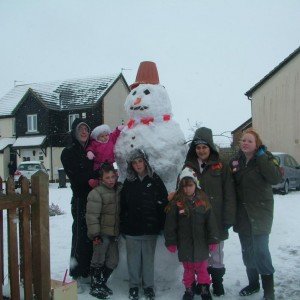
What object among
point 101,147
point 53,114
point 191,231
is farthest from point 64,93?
point 191,231

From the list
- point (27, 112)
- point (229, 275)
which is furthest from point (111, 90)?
point (229, 275)

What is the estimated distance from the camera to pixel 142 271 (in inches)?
168

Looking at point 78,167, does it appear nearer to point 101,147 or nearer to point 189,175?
point 101,147

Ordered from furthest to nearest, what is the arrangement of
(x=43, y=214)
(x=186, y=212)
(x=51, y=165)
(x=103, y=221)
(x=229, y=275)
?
(x=51, y=165)
(x=229, y=275)
(x=103, y=221)
(x=186, y=212)
(x=43, y=214)

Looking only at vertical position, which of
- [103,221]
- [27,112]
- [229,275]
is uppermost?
[27,112]

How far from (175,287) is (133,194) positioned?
3.93 ft

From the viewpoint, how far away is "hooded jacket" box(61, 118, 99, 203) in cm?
443

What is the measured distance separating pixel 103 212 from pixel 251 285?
1780 mm

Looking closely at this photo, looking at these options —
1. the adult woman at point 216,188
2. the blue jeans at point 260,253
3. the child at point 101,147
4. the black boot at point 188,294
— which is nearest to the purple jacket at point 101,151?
the child at point 101,147

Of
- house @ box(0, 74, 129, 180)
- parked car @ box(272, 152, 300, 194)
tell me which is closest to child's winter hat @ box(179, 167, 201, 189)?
parked car @ box(272, 152, 300, 194)

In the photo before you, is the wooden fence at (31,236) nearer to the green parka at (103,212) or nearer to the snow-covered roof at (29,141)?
the green parka at (103,212)

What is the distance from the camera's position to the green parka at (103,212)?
4.13 meters

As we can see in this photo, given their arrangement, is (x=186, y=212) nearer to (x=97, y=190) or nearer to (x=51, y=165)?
(x=97, y=190)

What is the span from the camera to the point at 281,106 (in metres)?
21.8
